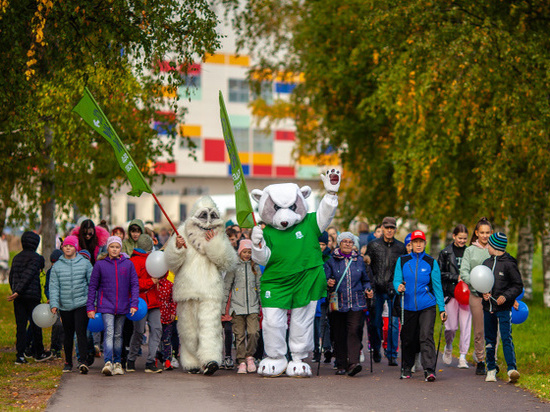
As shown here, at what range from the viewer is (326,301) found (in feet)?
42.4

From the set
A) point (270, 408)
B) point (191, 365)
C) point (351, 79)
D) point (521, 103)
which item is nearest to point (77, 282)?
point (191, 365)

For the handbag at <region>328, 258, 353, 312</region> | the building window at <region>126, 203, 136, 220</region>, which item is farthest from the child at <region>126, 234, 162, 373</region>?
the building window at <region>126, 203, 136, 220</region>

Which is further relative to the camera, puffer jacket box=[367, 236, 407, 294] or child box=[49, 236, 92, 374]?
puffer jacket box=[367, 236, 407, 294]

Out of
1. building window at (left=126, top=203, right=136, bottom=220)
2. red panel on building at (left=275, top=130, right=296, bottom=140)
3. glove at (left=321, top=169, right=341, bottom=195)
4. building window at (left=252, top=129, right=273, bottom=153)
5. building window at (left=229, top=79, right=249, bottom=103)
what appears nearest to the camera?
glove at (left=321, top=169, right=341, bottom=195)

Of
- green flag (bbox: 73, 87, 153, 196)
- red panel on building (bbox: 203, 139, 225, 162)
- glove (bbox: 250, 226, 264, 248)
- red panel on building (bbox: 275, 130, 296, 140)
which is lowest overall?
glove (bbox: 250, 226, 264, 248)

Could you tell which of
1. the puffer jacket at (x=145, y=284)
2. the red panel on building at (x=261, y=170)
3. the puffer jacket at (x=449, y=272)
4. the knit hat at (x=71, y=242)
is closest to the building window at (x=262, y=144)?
the red panel on building at (x=261, y=170)

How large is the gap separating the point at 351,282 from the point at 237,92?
57540mm

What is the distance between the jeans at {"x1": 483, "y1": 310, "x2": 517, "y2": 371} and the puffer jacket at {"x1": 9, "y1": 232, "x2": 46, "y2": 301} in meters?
6.09

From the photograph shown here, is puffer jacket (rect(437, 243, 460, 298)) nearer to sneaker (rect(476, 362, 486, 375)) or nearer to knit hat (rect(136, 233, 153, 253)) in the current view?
sneaker (rect(476, 362, 486, 375))

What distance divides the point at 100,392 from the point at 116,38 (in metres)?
4.95

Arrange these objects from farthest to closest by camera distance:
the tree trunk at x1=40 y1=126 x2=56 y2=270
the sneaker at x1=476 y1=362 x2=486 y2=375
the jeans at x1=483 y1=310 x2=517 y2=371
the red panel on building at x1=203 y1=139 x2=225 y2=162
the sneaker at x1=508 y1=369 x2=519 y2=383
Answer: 1. the red panel on building at x1=203 y1=139 x2=225 y2=162
2. the tree trunk at x1=40 y1=126 x2=56 y2=270
3. the sneaker at x1=476 y1=362 x2=486 y2=375
4. the jeans at x1=483 y1=310 x2=517 y2=371
5. the sneaker at x1=508 y1=369 x2=519 y2=383

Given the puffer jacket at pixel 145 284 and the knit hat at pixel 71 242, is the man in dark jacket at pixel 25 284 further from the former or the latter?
the puffer jacket at pixel 145 284

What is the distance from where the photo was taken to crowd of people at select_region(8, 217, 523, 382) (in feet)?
38.2

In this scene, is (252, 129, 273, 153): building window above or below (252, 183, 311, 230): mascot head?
above
